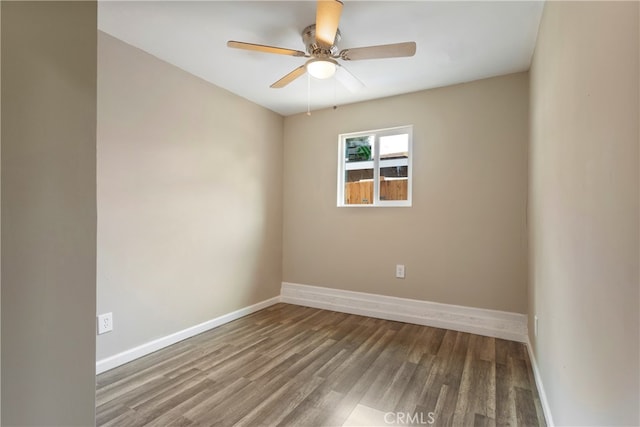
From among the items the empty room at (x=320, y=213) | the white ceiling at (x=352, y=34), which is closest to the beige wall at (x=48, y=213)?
the empty room at (x=320, y=213)

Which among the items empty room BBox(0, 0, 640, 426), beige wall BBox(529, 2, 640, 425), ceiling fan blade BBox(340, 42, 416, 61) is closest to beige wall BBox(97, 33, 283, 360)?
empty room BBox(0, 0, 640, 426)

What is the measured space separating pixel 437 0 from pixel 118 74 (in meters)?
2.19

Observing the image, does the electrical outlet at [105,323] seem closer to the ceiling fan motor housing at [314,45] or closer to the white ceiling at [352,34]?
the white ceiling at [352,34]

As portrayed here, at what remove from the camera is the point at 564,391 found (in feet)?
4.10

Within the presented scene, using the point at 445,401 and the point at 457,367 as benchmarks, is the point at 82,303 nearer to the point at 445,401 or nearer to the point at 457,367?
the point at 445,401

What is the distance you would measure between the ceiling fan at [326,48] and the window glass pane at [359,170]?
135 cm

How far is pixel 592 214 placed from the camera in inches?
36.9

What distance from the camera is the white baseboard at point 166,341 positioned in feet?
6.84

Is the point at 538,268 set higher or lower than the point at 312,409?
higher

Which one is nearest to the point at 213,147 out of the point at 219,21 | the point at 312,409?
the point at 219,21

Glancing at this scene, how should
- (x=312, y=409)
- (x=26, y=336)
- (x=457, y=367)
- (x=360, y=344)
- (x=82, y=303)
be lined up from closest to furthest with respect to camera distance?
(x=26, y=336), (x=82, y=303), (x=312, y=409), (x=457, y=367), (x=360, y=344)

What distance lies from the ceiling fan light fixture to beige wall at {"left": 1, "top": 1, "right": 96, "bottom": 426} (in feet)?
4.33

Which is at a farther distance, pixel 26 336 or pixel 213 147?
pixel 213 147

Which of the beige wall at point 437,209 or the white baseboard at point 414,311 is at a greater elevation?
the beige wall at point 437,209
